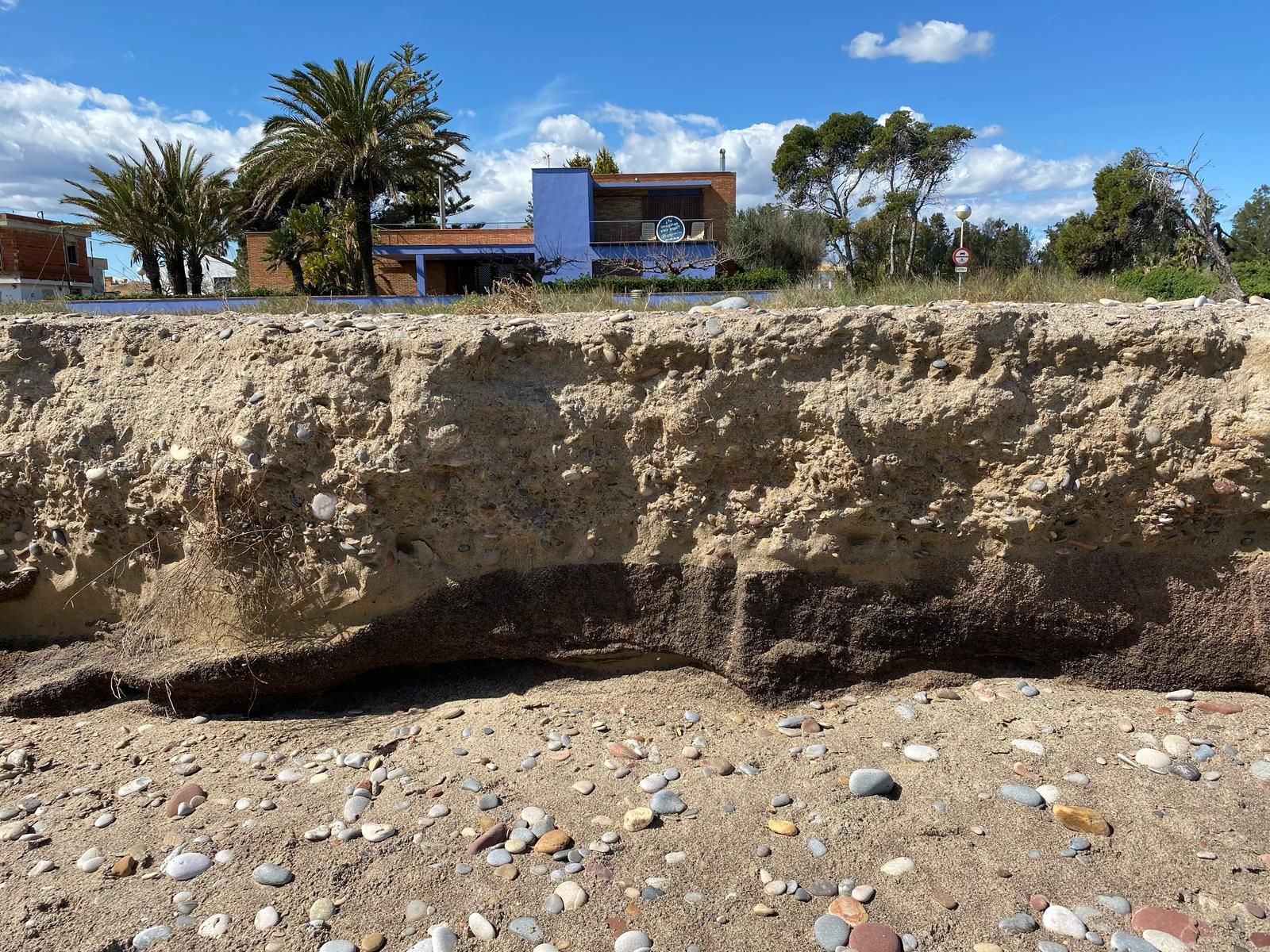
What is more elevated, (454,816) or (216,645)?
(216,645)

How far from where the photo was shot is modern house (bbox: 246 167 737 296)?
23.5 m

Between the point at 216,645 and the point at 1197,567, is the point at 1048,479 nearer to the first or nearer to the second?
the point at 1197,567

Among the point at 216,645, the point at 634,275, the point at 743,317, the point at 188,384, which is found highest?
the point at 634,275

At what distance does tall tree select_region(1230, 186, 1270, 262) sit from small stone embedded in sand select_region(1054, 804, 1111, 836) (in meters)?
26.8

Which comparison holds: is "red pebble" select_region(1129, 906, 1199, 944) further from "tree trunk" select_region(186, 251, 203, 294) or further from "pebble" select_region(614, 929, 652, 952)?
"tree trunk" select_region(186, 251, 203, 294)

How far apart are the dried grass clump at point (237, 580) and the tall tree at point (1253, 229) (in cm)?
2794

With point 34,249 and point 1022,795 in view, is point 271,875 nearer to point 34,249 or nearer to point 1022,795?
point 1022,795

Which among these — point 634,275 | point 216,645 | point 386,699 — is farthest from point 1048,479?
point 634,275

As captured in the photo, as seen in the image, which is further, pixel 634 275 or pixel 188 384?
pixel 634 275

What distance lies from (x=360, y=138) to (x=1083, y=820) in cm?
1921

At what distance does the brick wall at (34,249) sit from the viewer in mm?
31375

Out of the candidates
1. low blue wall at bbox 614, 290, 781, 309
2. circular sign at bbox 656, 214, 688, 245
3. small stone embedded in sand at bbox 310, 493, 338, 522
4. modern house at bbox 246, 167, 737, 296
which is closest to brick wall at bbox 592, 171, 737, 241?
modern house at bbox 246, 167, 737, 296

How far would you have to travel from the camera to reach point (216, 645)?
138 inches

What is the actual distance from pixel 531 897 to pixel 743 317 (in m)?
2.30
